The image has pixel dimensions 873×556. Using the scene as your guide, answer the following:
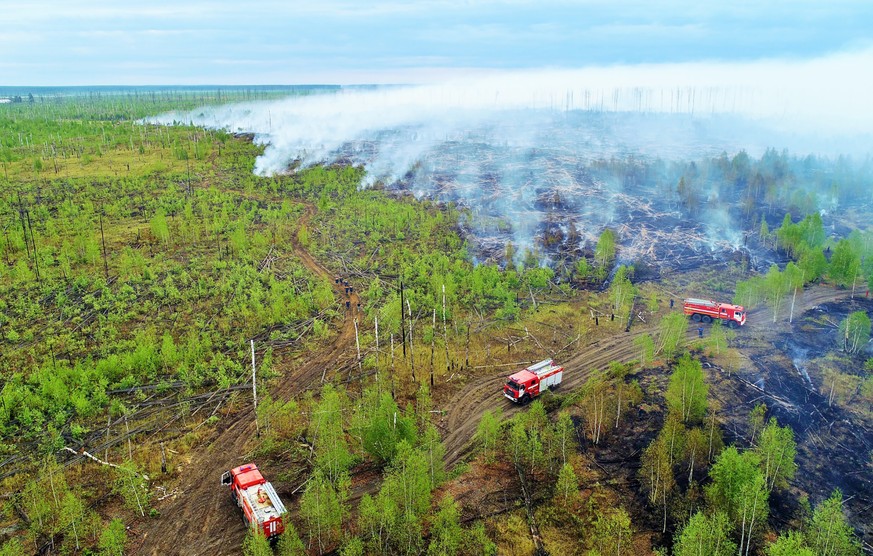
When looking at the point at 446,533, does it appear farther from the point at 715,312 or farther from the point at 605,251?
Answer: the point at 605,251

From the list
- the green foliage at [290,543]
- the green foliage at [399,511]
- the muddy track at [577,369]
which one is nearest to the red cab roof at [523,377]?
the muddy track at [577,369]

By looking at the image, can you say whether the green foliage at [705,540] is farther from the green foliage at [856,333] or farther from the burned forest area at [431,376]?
the green foliage at [856,333]

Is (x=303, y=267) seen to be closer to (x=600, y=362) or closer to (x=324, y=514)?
(x=600, y=362)

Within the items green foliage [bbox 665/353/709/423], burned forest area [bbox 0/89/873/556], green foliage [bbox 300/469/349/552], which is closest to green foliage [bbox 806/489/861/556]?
burned forest area [bbox 0/89/873/556]

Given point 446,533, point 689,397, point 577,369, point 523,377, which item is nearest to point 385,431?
point 446,533

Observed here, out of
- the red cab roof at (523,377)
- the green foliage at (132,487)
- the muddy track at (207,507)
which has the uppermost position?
the red cab roof at (523,377)

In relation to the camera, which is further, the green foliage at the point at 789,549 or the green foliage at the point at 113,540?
the green foliage at the point at 113,540
